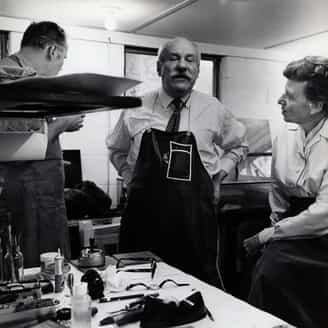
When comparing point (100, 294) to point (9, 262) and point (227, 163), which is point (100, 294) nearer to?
point (9, 262)

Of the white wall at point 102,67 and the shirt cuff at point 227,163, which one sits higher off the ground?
the white wall at point 102,67

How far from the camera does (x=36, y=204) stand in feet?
6.42

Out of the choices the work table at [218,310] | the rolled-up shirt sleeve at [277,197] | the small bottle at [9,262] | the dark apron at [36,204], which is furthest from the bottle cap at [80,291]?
the rolled-up shirt sleeve at [277,197]

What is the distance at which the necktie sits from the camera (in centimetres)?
251

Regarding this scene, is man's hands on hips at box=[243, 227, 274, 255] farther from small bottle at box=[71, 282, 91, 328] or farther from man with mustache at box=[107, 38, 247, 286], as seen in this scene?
small bottle at box=[71, 282, 91, 328]

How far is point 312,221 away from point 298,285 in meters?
0.30

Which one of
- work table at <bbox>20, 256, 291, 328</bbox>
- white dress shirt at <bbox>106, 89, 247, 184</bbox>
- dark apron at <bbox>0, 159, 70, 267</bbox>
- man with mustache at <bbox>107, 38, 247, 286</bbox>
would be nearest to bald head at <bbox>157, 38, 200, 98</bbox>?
man with mustache at <bbox>107, 38, 247, 286</bbox>

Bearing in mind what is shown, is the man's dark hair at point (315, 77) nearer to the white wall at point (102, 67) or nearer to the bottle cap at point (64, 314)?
the bottle cap at point (64, 314)

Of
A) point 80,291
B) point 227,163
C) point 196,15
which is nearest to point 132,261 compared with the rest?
point 80,291

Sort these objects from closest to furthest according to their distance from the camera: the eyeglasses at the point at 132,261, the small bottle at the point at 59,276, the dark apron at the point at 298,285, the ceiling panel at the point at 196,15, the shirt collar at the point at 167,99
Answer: the small bottle at the point at 59,276 → the eyeglasses at the point at 132,261 → the dark apron at the point at 298,285 → the shirt collar at the point at 167,99 → the ceiling panel at the point at 196,15

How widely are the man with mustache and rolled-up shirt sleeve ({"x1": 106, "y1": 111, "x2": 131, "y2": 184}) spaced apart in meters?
0.07

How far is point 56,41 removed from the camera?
205cm

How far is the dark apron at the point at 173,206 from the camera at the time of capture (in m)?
2.38

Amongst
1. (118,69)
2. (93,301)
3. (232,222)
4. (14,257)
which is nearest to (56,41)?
(14,257)
